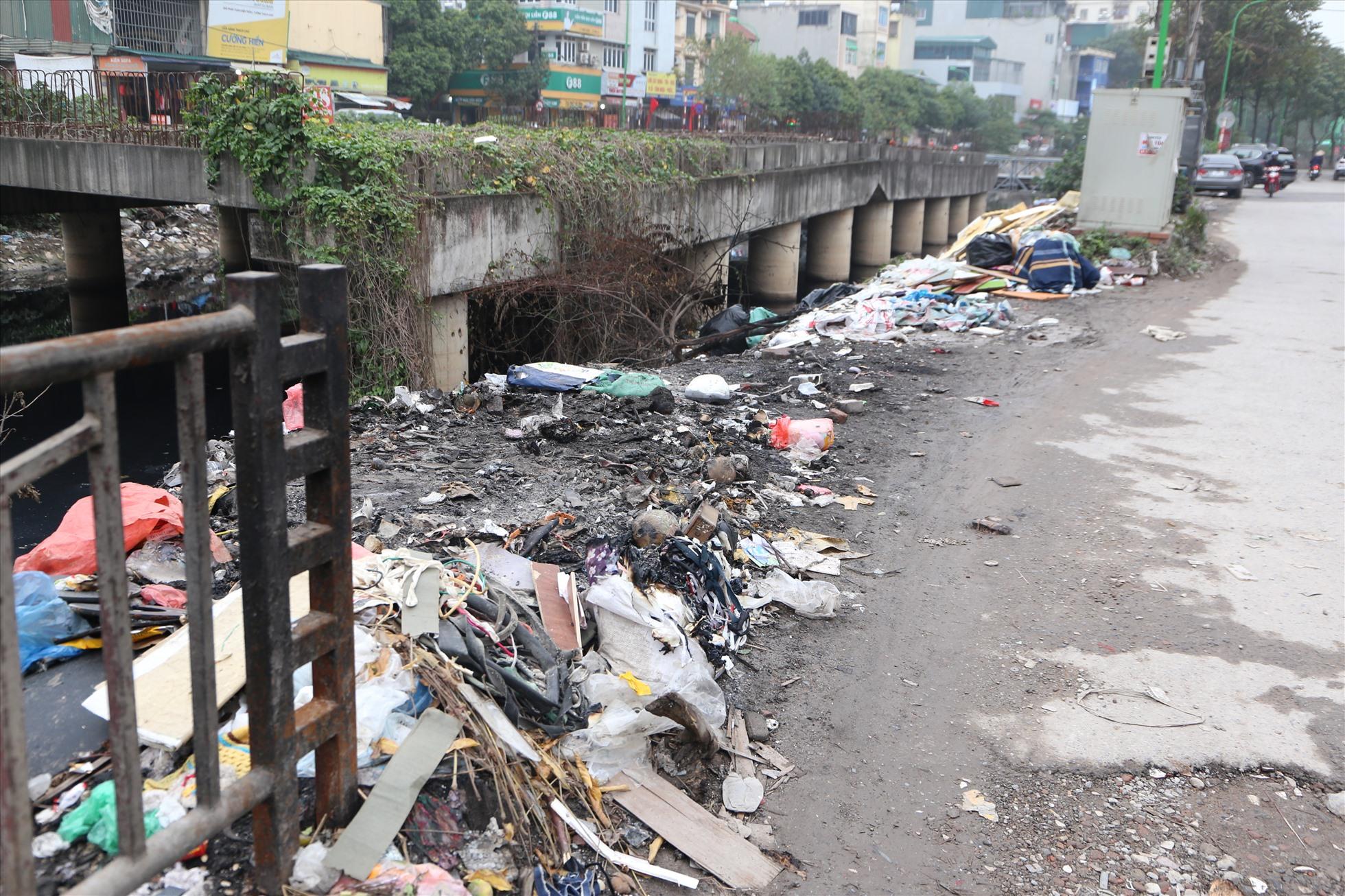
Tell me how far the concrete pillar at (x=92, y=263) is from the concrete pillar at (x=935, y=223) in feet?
92.1

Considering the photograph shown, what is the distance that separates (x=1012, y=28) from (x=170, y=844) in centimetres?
12227

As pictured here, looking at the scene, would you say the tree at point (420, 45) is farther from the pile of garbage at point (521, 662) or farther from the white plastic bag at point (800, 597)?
the white plastic bag at point (800, 597)

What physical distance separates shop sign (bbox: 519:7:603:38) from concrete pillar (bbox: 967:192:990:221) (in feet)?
81.9

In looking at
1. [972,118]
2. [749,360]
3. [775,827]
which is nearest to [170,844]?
[775,827]

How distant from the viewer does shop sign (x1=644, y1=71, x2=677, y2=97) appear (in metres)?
60.7

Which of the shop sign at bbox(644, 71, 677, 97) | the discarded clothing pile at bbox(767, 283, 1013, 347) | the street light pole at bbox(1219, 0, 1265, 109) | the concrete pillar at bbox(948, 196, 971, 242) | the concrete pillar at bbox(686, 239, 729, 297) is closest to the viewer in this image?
the discarded clothing pile at bbox(767, 283, 1013, 347)

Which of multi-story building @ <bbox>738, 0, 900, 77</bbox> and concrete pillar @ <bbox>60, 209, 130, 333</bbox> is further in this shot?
multi-story building @ <bbox>738, 0, 900, 77</bbox>

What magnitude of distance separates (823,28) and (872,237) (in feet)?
208

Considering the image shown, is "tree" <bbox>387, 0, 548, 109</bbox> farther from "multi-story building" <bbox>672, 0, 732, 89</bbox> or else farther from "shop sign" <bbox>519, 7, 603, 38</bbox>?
"multi-story building" <bbox>672, 0, 732, 89</bbox>

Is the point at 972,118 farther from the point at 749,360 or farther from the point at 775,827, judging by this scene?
the point at 775,827

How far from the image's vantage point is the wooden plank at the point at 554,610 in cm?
383

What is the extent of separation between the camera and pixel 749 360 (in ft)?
36.0

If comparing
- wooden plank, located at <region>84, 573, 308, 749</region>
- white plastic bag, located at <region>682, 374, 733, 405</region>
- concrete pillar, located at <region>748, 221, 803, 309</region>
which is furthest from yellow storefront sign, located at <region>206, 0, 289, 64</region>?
wooden plank, located at <region>84, 573, 308, 749</region>

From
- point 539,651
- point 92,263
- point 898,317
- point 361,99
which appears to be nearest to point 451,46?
point 361,99
